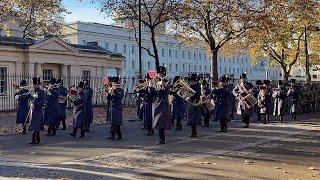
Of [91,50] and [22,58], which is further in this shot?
[91,50]

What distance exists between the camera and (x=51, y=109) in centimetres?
1620

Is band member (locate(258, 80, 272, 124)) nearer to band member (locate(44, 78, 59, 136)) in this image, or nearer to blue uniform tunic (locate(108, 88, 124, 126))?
blue uniform tunic (locate(108, 88, 124, 126))

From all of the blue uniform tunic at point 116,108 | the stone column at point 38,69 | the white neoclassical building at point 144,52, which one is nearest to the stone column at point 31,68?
the stone column at point 38,69

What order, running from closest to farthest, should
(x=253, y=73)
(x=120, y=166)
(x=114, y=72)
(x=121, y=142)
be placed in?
(x=120, y=166) → (x=121, y=142) → (x=114, y=72) → (x=253, y=73)

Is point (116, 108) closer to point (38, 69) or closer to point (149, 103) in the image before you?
point (149, 103)

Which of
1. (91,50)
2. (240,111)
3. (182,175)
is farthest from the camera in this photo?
(91,50)

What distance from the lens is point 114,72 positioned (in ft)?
136

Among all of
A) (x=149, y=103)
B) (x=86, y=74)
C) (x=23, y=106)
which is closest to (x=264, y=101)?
(x=149, y=103)

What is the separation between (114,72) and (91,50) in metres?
6.16

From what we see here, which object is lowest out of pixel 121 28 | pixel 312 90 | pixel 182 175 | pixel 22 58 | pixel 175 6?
pixel 182 175

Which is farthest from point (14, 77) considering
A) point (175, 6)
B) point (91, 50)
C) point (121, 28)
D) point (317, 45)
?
point (121, 28)

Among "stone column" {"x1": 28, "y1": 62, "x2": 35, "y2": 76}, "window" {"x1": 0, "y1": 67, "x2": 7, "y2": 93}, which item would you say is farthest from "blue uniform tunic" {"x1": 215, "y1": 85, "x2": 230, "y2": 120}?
"stone column" {"x1": 28, "y1": 62, "x2": 35, "y2": 76}

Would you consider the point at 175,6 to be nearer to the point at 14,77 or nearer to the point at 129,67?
the point at 14,77

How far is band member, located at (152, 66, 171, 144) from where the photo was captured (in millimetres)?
13125
